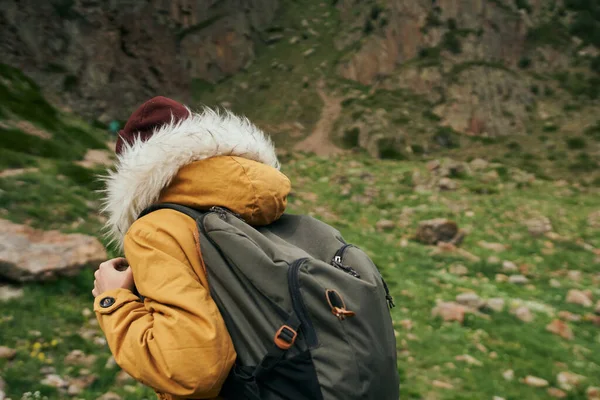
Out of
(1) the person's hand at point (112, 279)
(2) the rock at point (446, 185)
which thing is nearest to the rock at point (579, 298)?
(1) the person's hand at point (112, 279)

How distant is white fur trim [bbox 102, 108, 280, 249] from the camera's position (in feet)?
7.89

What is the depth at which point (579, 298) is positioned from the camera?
848 cm

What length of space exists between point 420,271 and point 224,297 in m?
8.56

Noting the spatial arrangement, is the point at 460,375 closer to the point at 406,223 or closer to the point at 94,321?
the point at 94,321

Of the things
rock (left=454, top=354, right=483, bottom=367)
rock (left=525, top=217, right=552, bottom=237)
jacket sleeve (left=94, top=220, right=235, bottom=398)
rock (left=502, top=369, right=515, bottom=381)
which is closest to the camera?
jacket sleeve (left=94, top=220, right=235, bottom=398)

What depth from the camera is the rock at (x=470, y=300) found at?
323 inches

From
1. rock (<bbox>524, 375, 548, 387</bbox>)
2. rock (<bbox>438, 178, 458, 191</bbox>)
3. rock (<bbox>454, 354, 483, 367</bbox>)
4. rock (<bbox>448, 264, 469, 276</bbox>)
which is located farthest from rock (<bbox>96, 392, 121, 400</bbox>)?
rock (<bbox>438, 178, 458, 191</bbox>)

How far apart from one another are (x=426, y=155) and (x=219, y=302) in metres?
25.7

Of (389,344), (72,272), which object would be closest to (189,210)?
(389,344)

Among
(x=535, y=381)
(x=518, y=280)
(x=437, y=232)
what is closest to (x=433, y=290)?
(x=518, y=280)

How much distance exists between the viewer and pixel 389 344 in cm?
220

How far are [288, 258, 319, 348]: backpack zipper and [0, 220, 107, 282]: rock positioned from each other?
17.6 ft

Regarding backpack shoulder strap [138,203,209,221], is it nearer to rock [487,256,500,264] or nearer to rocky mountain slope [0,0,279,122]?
rock [487,256,500,264]

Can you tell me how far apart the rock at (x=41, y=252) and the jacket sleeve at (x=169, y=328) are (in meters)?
4.70
